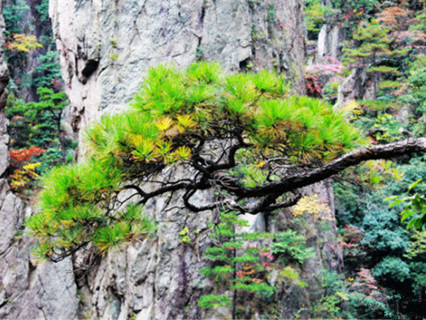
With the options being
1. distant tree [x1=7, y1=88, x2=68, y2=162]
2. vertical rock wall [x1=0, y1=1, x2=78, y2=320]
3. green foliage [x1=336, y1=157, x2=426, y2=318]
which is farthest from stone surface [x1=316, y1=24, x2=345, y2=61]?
vertical rock wall [x1=0, y1=1, x2=78, y2=320]

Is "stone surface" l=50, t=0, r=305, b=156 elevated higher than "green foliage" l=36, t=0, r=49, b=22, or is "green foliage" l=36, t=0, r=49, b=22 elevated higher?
"green foliage" l=36, t=0, r=49, b=22

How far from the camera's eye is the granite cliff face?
5801mm

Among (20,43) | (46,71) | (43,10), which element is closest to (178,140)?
(20,43)

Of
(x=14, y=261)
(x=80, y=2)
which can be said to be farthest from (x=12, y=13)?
(x=14, y=261)

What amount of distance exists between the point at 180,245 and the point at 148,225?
388 cm

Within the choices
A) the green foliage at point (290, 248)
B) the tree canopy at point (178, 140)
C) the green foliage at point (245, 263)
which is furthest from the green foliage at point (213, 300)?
the tree canopy at point (178, 140)

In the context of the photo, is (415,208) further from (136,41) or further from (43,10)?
(43,10)

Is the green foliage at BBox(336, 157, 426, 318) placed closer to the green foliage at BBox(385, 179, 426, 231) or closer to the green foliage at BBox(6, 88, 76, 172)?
the green foliage at BBox(385, 179, 426, 231)

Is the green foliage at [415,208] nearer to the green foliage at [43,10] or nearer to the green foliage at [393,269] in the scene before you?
the green foliage at [393,269]

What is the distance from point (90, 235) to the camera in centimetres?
211

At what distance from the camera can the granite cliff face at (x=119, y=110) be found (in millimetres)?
5801

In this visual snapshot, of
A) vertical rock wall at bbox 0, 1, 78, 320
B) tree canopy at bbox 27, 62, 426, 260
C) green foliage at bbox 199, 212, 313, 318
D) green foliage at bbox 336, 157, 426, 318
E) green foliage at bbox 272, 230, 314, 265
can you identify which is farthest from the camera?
green foliage at bbox 336, 157, 426, 318

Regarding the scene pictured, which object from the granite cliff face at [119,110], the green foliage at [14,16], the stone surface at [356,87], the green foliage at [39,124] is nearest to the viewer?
the granite cliff face at [119,110]

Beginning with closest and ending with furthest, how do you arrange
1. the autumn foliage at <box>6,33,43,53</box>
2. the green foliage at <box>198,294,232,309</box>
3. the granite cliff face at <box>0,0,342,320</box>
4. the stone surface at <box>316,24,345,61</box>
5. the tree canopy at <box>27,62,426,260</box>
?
the tree canopy at <box>27,62,426,260</box>, the green foliage at <box>198,294,232,309</box>, the granite cliff face at <box>0,0,342,320</box>, the autumn foliage at <box>6,33,43,53</box>, the stone surface at <box>316,24,345,61</box>
